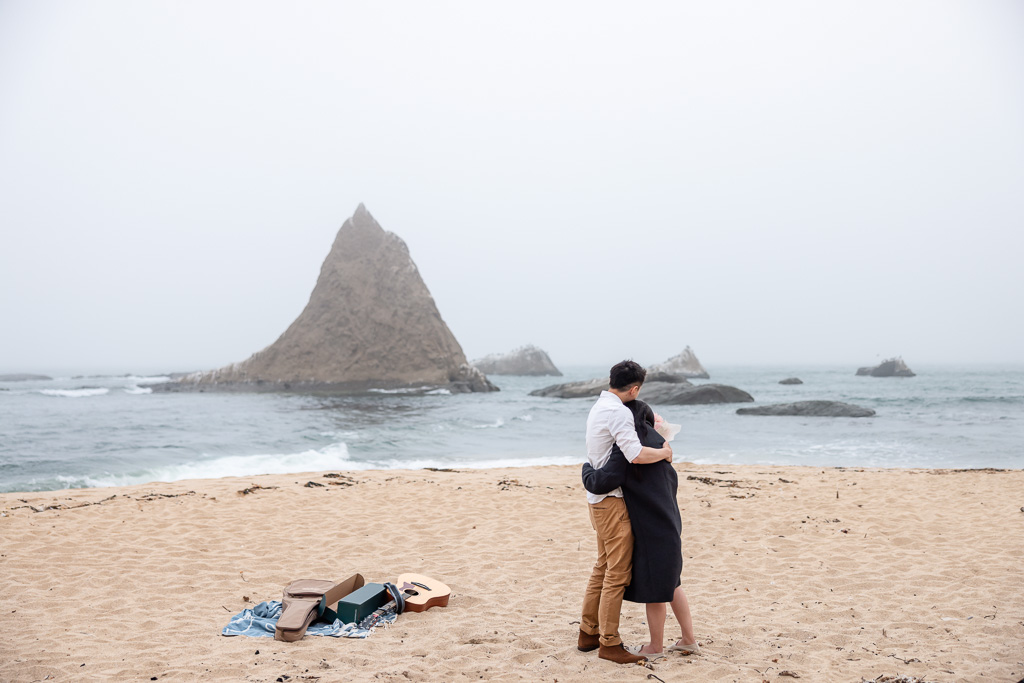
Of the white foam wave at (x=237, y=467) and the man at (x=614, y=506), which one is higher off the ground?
the man at (x=614, y=506)

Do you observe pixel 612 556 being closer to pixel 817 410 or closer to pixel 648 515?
pixel 648 515

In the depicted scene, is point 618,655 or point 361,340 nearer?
point 618,655

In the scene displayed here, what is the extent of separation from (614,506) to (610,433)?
0.49m

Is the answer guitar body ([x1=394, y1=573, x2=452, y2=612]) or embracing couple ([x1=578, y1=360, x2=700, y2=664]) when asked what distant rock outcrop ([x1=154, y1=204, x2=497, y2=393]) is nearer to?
guitar body ([x1=394, y1=573, x2=452, y2=612])

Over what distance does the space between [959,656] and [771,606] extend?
1.43m

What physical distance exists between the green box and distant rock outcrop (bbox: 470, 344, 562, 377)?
309 ft

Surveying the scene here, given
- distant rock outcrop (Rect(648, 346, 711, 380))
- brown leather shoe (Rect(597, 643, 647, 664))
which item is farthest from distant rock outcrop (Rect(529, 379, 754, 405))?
distant rock outcrop (Rect(648, 346, 711, 380))

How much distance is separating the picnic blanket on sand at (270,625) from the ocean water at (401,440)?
952 centimetres

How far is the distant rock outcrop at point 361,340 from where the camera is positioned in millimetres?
50125

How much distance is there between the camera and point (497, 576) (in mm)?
5965

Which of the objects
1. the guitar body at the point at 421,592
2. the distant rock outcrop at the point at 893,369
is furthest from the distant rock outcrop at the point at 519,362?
the guitar body at the point at 421,592

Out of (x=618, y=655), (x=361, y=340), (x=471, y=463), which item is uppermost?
(x=361, y=340)

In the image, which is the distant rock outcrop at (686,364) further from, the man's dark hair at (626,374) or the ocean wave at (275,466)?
the man's dark hair at (626,374)

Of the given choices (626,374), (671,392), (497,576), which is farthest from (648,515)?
(671,392)
